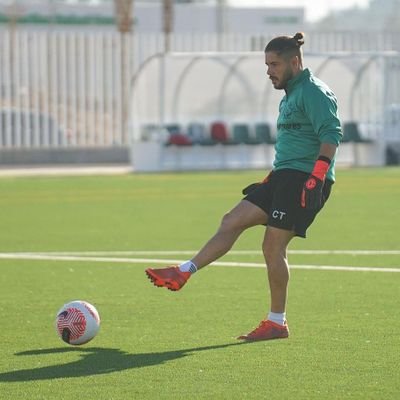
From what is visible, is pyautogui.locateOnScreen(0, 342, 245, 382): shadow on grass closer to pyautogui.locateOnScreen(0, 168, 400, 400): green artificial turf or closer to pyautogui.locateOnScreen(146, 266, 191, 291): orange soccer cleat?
pyautogui.locateOnScreen(0, 168, 400, 400): green artificial turf

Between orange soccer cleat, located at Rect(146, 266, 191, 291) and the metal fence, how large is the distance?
1262 inches

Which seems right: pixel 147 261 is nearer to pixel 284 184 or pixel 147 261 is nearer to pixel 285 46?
pixel 284 184

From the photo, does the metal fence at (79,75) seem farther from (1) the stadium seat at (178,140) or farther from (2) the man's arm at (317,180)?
(2) the man's arm at (317,180)

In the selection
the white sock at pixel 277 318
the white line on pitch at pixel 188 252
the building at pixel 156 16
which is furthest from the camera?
the building at pixel 156 16

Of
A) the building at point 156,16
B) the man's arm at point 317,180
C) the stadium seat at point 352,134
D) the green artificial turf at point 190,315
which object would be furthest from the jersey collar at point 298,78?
the building at point 156,16

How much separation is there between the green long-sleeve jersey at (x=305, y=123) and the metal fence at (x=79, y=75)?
31891 mm

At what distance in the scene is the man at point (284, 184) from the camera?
9.59m

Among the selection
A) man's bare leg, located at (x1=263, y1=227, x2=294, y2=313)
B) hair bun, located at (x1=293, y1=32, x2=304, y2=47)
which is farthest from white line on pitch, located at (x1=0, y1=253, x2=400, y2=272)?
hair bun, located at (x1=293, y1=32, x2=304, y2=47)

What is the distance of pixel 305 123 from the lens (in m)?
9.71

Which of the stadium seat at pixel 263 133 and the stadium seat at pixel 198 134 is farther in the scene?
the stadium seat at pixel 263 133

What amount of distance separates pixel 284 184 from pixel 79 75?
33.4m

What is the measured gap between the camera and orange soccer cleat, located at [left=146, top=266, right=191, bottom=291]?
959 centimetres

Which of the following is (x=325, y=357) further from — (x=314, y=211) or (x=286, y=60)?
(x=286, y=60)

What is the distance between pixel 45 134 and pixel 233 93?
6.19 metres
